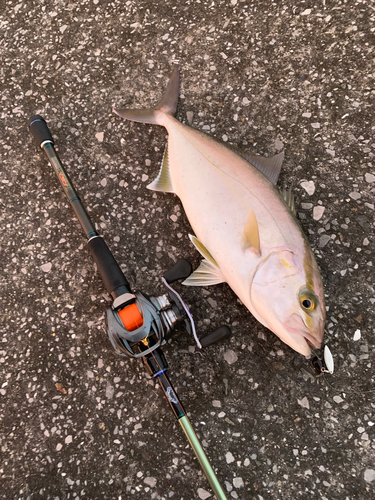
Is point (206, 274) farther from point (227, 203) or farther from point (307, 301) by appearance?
point (307, 301)

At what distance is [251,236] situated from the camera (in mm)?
1894

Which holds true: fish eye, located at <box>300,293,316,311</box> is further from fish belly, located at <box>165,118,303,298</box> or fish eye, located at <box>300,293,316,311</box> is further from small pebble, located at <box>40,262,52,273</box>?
small pebble, located at <box>40,262,52,273</box>

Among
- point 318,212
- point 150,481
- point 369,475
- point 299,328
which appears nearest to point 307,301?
point 299,328

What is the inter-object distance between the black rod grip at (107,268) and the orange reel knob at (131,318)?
0.52ft

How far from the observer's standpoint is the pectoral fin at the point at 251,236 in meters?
1.88

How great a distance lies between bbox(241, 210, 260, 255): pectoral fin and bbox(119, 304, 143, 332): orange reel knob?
0.71 meters

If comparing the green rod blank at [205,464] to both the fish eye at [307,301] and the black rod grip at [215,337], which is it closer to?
the black rod grip at [215,337]

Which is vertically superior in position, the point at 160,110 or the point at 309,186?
the point at 160,110

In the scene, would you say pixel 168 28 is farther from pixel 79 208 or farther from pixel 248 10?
pixel 79 208

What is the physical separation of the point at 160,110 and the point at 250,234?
123 cm

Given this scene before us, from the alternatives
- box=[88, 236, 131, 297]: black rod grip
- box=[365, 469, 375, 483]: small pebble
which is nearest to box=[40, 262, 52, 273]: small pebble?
box=[88, 236, 131, 297]: black rod grip

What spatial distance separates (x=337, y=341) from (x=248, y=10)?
2750mm

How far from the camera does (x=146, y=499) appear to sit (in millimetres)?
1964

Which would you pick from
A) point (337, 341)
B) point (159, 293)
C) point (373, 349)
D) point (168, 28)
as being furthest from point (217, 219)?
point (168, 28)
